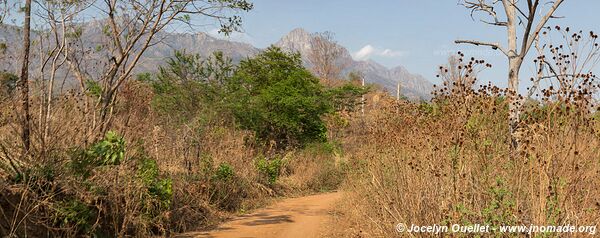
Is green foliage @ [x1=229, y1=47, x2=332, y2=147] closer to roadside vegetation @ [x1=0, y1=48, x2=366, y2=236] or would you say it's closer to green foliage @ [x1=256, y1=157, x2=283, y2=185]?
roadside vegetation @ [x1=0, y1=48, x2=366, y2=236]

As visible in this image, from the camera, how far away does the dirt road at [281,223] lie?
7.60 m

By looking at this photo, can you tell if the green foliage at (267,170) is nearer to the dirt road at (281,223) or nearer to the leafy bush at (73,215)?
the dirt road at (281,223)

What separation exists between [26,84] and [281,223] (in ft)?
15.5

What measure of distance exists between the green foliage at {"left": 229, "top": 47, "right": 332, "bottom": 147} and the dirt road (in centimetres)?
670

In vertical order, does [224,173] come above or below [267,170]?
above

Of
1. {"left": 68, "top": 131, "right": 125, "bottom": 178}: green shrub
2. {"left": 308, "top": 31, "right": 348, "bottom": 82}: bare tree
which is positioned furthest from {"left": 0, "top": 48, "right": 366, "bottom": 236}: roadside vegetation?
{"left": 308, "top": 31, "right": 348, "bottom": 82}: bare tree

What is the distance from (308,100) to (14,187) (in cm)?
1388

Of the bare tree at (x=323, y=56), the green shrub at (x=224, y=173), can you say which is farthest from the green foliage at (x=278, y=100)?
the bare tree at (x=323, y=56)

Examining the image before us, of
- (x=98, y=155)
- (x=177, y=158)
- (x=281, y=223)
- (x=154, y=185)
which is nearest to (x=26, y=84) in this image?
(x=98, y=155)

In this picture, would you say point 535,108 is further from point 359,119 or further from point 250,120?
point 359,119

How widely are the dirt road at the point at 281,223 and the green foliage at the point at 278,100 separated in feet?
22.0

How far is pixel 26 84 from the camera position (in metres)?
5.87

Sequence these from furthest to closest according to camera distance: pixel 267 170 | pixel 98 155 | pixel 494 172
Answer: pixel 267 170 → pixel 98 155 → pixel 494 172

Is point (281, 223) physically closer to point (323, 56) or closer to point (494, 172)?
point (494, 172)
